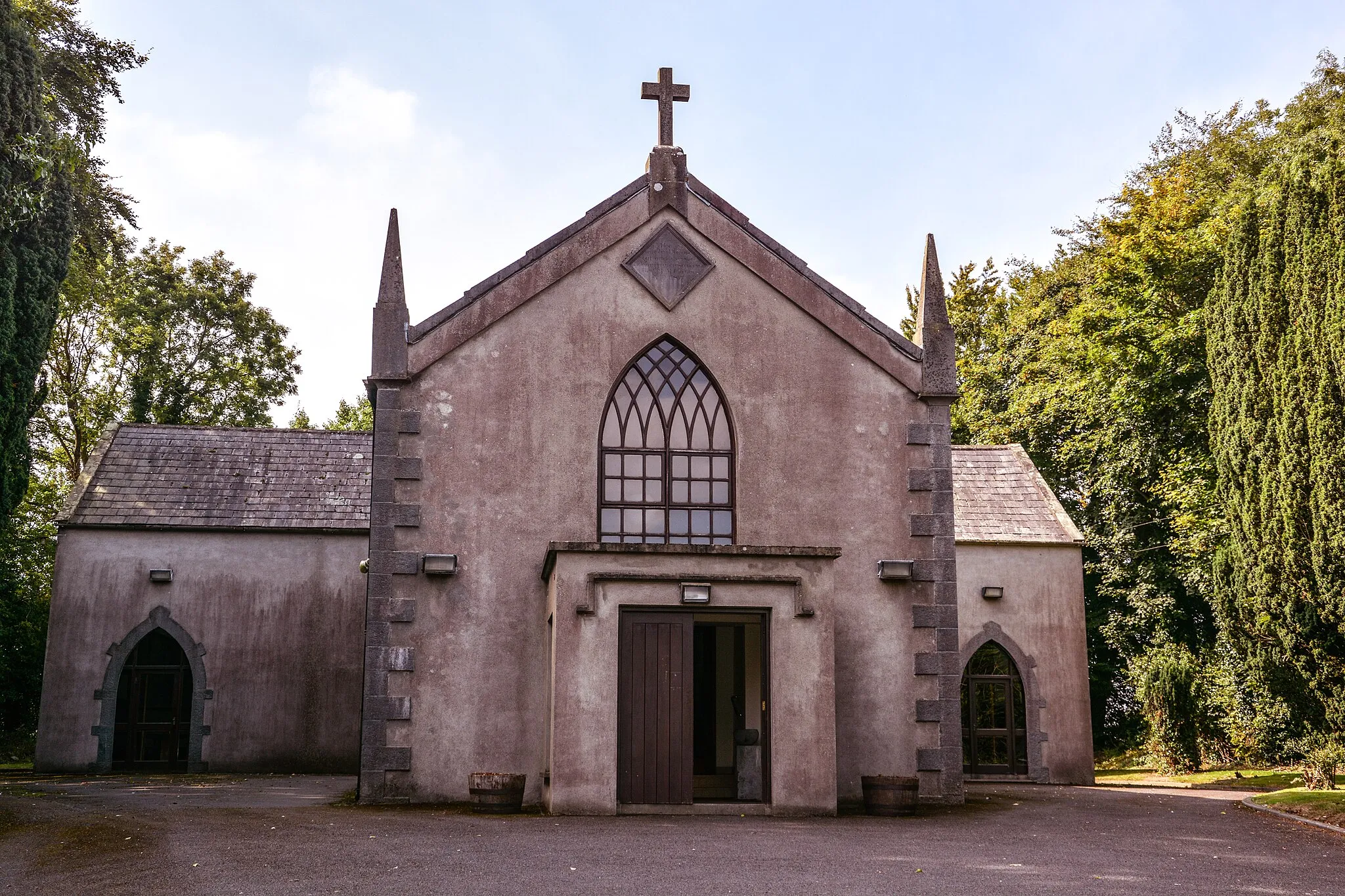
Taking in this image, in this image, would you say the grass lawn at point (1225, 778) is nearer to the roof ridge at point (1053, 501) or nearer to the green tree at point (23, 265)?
the roof ridge at point (1053, 501)

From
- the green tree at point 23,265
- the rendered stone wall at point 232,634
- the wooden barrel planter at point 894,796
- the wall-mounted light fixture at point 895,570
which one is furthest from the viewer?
the rendered stone wall at point 232,634

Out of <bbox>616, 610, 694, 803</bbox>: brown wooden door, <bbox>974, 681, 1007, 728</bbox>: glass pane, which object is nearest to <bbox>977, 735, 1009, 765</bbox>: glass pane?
<bbox>974, 681, 1007, 728</bbox>: glass pane

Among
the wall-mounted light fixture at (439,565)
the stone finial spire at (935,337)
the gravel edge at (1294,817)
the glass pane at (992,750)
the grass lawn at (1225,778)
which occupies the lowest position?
the grass lawn at (1225,778)

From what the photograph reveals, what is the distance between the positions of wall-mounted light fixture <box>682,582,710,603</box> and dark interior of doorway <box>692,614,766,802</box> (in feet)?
2.07

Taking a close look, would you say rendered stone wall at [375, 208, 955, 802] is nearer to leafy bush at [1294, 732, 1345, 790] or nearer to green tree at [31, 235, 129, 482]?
leafy bush at [1294, 732, 1345, 790]

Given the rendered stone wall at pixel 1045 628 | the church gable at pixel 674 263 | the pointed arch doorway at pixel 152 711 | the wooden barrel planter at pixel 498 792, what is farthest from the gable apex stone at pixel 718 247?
the pointed arch doorway at pixel 152 711

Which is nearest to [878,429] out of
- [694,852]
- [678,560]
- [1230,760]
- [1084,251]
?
[678,560]

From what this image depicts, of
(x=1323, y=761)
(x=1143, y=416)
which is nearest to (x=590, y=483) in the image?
(x=1323, y=761)

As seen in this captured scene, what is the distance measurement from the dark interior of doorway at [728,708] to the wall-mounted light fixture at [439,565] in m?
3.27

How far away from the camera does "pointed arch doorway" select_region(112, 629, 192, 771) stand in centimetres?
2180

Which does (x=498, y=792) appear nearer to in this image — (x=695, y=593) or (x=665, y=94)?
(x=695, y=593)

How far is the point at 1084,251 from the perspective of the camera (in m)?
35.9

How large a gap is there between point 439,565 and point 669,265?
5.26m

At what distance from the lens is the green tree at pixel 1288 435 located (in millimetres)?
17141
